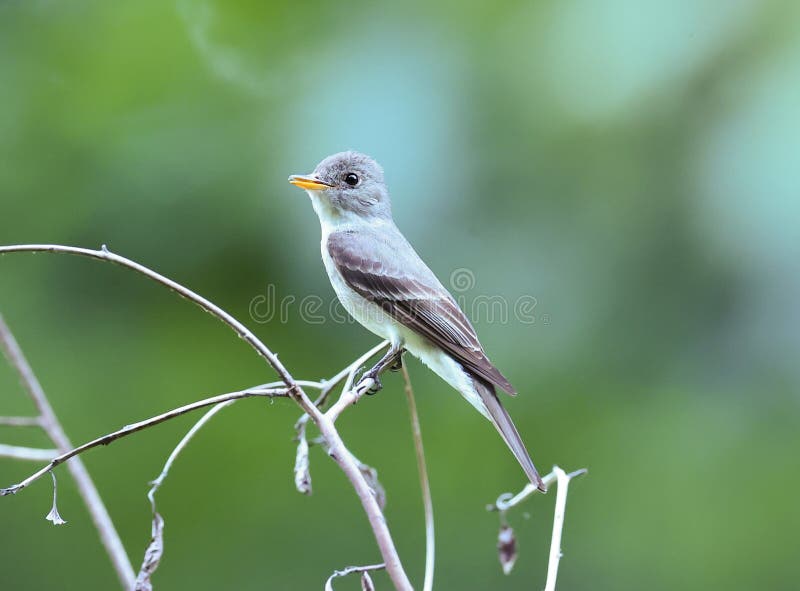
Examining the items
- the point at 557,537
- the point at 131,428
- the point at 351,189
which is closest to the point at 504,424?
the point at 557,537

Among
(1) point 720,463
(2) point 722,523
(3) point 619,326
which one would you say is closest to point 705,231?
(3) point 619,326

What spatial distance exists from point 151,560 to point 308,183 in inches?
82.0

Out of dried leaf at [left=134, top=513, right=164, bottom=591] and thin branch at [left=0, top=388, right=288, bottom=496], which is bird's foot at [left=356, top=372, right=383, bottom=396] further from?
thin branch at [left=0, top=388, right=288, bottom=496]

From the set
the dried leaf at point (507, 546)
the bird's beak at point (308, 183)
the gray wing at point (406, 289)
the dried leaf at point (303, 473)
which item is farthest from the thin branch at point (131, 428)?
the bird's beak at point (308, 183)

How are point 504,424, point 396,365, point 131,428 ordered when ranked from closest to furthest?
point 131,428, point 504,424, point 396,365

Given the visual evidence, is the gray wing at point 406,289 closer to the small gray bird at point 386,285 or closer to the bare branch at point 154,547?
the small gray bird at point 386,285

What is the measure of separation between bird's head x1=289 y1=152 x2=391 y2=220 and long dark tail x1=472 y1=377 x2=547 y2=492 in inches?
44.8

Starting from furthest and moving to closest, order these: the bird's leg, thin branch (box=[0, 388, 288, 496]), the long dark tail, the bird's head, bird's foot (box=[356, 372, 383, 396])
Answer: the bird's head < the bird's leg < bird's foot (box=[356, 372, 383, 396]) < the long dark tail < thin branch (box=[0, 388, 288, 496])

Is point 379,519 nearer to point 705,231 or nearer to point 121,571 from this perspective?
point 121,571

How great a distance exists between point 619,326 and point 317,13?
6.49 feet

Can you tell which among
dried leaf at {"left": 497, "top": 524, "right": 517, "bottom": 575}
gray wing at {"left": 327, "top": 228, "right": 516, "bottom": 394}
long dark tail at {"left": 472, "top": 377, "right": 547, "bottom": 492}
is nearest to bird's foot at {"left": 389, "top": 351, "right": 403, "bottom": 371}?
gray wing at {"left": 327, "top": 228, "right": 516, "bottom": 394}

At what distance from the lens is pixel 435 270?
11.9ft

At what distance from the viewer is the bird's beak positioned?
3.19 meters

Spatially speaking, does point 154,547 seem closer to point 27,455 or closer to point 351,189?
point 27,455
